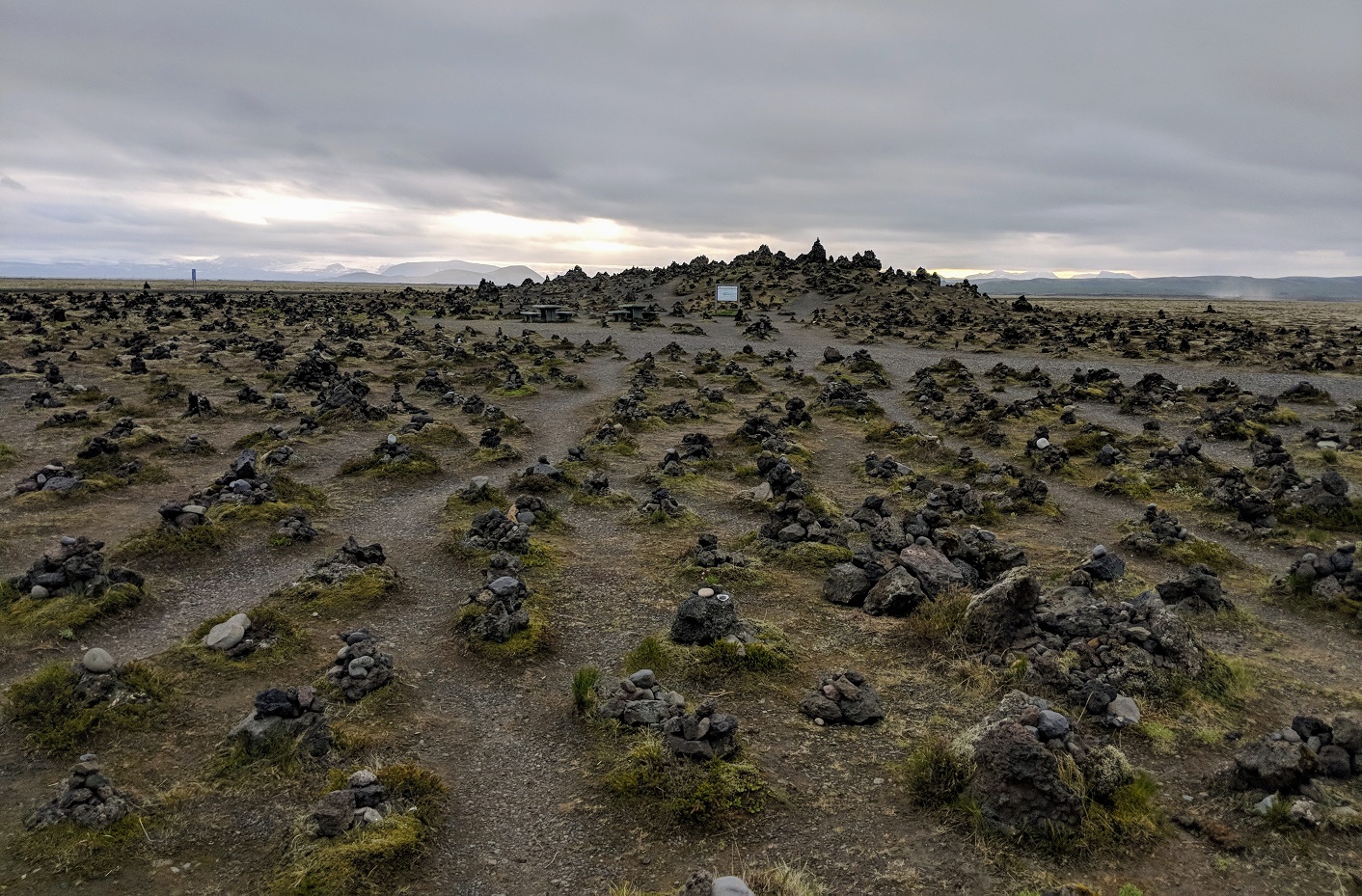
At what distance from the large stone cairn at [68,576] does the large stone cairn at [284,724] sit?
607 centimetres

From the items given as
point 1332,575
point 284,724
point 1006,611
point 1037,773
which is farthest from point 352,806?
point 1332,575

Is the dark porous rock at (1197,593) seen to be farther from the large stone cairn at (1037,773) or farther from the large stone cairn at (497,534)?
the large stone cairn at (497,534)

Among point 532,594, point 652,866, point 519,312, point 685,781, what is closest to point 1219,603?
point 685,781

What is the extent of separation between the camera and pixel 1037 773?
8148 millimetres

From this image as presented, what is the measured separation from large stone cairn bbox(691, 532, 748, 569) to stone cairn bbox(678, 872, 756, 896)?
31.2 ft

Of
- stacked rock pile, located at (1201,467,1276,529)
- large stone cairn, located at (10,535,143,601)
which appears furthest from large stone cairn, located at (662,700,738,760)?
stacked rock pile, located at (1201,467,1276,529)

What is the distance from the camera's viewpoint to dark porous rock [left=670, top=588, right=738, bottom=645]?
1268 cm

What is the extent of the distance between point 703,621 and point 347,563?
7937 mm

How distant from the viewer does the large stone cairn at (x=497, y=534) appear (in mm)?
17141

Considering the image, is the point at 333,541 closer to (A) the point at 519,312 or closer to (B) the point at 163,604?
(B) the point at 163,604

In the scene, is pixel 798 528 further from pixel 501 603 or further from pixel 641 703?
pixel 641 703

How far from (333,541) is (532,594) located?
666 centimetres

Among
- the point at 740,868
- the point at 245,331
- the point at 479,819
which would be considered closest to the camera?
the point at 740,868

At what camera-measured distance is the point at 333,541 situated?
18172 mm
